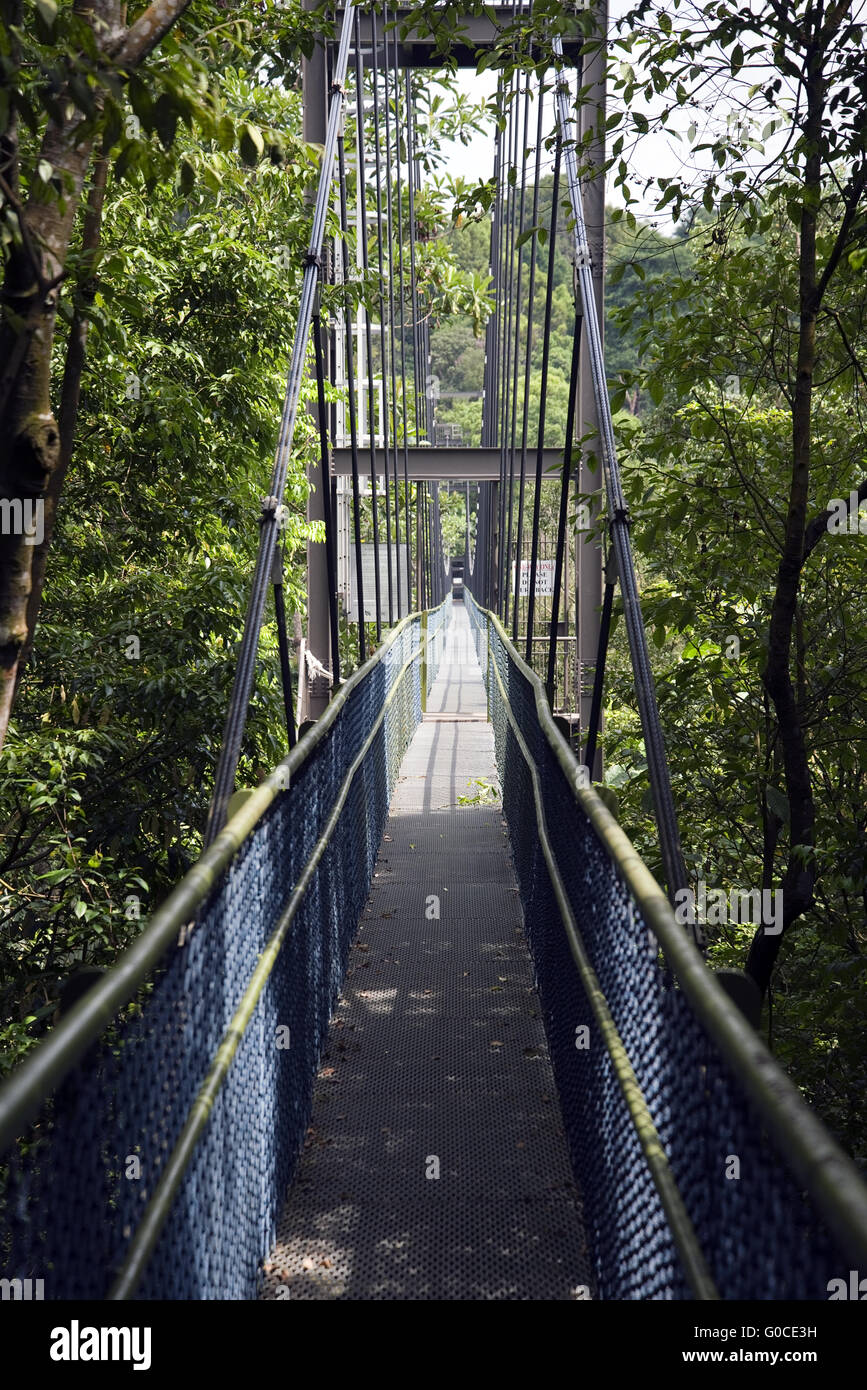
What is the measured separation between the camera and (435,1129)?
357cm

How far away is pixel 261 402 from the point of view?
8.09 meters

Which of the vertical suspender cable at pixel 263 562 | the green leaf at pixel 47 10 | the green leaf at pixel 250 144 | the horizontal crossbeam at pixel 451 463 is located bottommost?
the vertical suspender cable at pixel 263 562

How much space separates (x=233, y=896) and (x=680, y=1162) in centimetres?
106

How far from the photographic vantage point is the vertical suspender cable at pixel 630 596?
11.3ft

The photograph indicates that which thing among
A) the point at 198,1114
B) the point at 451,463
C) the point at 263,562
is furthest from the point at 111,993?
the point at 451,463

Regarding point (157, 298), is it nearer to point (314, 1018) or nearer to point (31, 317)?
point (31, 317)

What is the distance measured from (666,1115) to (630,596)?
7.26ft

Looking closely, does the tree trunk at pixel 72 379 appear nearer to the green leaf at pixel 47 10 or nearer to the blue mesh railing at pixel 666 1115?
the green leaf at pixel 47 10

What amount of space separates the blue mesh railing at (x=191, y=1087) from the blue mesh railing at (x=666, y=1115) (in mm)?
758
